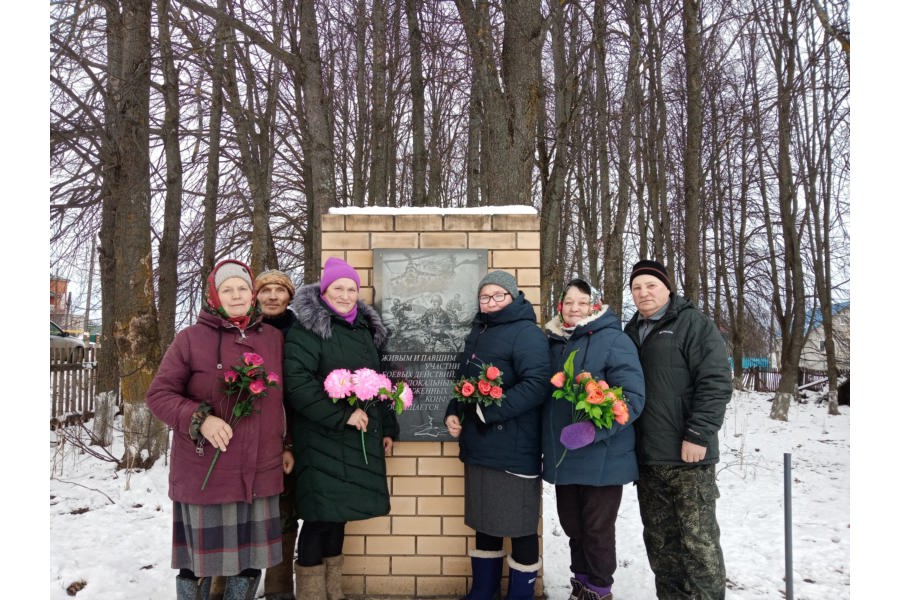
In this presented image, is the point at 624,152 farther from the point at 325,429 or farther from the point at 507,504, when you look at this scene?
the point at 325,429

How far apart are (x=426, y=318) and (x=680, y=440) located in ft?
5.02

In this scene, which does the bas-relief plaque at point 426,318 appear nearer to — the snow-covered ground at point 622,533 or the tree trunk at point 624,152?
the snow-covered ground at point 622,533

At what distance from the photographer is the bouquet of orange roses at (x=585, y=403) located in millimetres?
2617

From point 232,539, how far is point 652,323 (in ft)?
7.67

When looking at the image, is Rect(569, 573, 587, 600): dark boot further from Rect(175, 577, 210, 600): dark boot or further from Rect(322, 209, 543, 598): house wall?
Rect(175, 577, 210, 600): dark boot

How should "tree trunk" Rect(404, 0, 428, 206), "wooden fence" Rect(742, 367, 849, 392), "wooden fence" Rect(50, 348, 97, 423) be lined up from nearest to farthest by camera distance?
1. "wooden fence" Rect(50, 348, 97, 423)
2. "tree trunk" Rect(404, 0, 428, 206)
3. "wooden fence" Rect(742, 367, 849, 392)

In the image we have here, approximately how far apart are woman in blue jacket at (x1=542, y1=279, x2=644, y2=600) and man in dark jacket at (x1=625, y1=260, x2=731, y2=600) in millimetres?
144

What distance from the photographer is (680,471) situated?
111 inches

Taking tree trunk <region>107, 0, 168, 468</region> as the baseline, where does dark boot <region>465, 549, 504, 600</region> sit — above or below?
below

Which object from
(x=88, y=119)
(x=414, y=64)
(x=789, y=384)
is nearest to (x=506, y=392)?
(x=88, y=119)

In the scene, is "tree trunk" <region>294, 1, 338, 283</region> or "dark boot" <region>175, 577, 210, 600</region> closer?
"dark boot" <region>175, 577, 210, 600</region>

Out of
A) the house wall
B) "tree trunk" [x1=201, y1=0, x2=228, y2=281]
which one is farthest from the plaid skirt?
"tree trunk" [x1=201, y1=0, x2=228, y2=281]

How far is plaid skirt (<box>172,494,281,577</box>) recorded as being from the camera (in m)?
2.53

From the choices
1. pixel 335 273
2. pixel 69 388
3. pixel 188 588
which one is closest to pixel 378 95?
pixel 335 273
